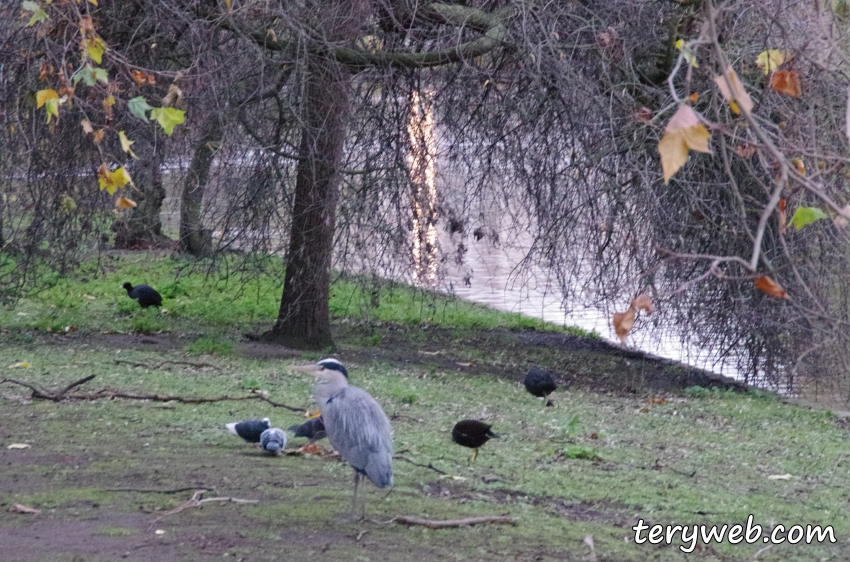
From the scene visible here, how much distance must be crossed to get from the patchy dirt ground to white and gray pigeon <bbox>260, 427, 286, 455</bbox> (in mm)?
91

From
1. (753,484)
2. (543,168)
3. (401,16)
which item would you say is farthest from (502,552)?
(401,16)

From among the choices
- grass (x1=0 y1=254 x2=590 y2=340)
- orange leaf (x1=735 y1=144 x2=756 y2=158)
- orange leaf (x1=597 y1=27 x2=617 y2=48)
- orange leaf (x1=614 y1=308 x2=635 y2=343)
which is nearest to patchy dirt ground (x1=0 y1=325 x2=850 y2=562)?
grass (x1=0 y1=254 x2=590 y2=340)

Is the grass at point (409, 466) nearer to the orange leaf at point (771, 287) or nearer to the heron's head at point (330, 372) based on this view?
the heron's head at point (330, 372)

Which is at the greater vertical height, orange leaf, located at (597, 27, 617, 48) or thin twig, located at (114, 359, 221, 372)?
orange leaf, located at (597, 27, 617, 48)

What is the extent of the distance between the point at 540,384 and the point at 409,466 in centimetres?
321

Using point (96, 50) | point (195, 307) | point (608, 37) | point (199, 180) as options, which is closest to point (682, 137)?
point (96, 50)

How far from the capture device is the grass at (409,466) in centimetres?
463

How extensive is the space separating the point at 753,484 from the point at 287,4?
225 inches

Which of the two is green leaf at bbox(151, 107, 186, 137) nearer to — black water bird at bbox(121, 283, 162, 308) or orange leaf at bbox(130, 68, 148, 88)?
orange leaf at bbox(130, 68, 148, 88)

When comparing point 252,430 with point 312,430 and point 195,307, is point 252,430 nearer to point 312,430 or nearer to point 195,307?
point 312,430

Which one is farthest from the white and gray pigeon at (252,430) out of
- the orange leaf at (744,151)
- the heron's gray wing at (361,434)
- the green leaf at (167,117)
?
the orange leaf at (744,151)

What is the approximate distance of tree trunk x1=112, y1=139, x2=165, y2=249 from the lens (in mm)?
9844

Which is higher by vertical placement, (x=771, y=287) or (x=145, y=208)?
(x=145, y=208)

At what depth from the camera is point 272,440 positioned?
19.5ft
